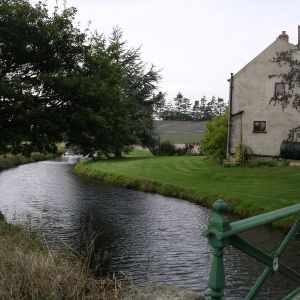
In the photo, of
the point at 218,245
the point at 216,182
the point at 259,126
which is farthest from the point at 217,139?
the point at 218,245

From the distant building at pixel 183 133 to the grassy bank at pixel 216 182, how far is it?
35507 mm

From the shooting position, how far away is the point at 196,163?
142 ft

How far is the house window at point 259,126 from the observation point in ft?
131

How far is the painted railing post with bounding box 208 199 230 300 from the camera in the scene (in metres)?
3.67

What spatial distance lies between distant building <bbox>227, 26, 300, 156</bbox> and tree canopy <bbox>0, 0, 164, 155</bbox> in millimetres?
17757

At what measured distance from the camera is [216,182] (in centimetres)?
3206

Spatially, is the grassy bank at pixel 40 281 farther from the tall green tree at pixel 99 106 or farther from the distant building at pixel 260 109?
the distant building at pixel 260 109

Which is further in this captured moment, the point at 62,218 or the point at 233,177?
the point at 233,177

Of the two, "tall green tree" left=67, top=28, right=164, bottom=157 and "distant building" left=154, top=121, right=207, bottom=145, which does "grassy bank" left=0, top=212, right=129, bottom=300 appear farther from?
"distant building" left=154, top=121, right=207, bottom=145

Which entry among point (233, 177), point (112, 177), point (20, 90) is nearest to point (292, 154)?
point (233, 177)

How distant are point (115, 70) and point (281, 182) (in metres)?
13.2

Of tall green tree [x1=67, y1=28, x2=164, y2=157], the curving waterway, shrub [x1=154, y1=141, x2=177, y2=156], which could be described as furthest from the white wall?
shrub [x1=154, y1=141, x2=177, y2=156]

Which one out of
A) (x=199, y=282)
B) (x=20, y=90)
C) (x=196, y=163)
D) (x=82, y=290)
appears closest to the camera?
(x=82, y=290)

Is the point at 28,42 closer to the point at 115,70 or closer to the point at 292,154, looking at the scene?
the point at 115,70
